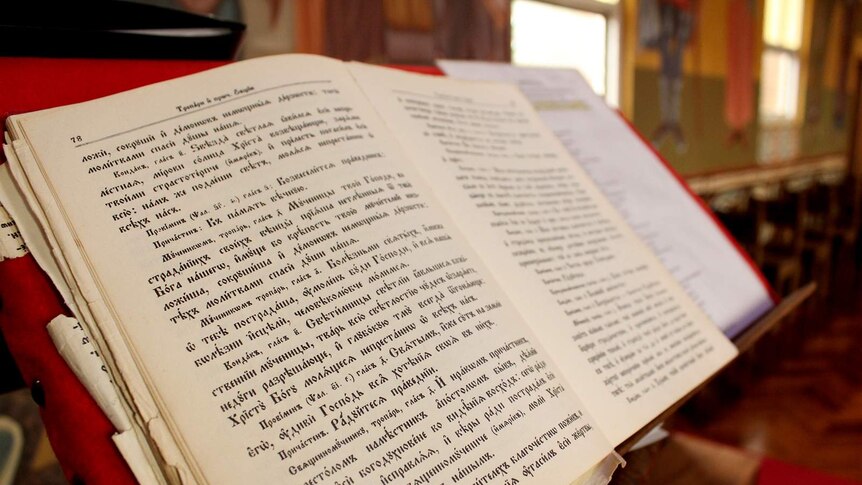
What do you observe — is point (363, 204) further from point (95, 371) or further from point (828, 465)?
point (828, 465)

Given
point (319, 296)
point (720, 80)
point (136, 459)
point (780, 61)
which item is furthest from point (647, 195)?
point (780, 61)

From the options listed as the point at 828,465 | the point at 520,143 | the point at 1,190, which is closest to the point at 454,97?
the point at 520,143

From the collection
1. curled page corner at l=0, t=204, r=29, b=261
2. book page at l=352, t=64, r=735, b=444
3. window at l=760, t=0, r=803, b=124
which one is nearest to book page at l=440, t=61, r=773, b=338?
book page at l=352, t=64, r=735, b=444

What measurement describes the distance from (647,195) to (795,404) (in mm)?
2634

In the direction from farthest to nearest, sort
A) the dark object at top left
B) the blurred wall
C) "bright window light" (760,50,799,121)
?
"bright window light" (760,50,799,121), the blurred wall, the dark object at top left

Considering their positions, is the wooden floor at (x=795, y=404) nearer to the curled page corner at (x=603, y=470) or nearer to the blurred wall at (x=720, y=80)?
the blurred wall at (x=720, y=80)

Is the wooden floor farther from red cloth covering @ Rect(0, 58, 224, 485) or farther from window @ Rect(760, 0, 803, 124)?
window @ Rect(760, 0, 803, 124)

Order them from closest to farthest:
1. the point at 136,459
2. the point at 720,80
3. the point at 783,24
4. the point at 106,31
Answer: the point at 136,459 → the point at 106,31 → the point at 720,80 → the point at 783,24

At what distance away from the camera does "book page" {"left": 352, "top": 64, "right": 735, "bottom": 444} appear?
399 millimetres

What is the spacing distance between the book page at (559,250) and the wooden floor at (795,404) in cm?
190

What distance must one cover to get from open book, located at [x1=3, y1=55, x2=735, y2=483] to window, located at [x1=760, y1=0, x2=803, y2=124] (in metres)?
5.33

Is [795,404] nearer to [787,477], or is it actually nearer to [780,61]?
[787,477]

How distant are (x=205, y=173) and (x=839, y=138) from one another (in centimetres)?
827

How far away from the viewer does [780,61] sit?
524 centimetres
